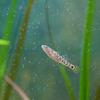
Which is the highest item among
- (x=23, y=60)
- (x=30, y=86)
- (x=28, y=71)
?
(x=23, y=60)

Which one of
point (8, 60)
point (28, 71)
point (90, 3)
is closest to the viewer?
point (90, 3)

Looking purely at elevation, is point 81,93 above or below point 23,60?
below

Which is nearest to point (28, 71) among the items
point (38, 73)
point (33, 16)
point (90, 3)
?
point (38, 73)

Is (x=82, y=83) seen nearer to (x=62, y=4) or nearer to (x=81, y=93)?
(x=81, y=93)

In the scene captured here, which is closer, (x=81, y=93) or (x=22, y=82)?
(x=81, y=93)

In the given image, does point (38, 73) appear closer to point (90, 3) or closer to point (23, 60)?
point (23, 60)

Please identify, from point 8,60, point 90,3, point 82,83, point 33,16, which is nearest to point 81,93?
point 82,83

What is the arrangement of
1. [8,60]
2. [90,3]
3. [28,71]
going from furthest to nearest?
[28,71]
[8,60]
[90,3]

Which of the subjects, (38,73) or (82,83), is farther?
(38,73)

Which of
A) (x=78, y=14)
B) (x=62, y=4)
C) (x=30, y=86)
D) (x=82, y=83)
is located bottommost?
(x=82, y=83)
